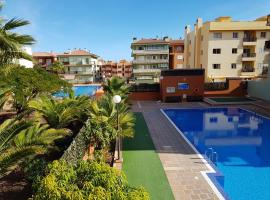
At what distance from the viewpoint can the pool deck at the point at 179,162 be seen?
8.86m

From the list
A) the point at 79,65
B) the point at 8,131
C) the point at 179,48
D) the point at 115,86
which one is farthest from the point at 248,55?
the point at 79,65

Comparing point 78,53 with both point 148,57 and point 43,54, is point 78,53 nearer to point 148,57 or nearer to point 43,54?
point 43,54

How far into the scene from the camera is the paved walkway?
8.88 m

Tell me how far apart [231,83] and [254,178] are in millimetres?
23265

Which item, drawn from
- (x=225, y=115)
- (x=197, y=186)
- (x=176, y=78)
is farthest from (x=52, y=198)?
(x=176, y=78)

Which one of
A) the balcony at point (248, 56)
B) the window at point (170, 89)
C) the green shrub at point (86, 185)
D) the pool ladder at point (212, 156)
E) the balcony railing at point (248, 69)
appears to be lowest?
the pool ladder at point (212, 156)

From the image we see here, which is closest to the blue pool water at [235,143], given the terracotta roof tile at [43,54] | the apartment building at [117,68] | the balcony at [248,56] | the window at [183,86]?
the window at [183,86]

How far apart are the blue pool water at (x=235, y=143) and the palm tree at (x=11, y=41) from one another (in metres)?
9.16

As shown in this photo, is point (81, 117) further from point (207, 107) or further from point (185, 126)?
point (207, 107)

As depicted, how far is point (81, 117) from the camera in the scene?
1459 centimetres

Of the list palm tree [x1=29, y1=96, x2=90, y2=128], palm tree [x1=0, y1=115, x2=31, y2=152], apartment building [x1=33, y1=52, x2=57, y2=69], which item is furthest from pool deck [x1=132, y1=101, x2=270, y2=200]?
apartment building [x1=33, y1=52, x2=57, y2=69]

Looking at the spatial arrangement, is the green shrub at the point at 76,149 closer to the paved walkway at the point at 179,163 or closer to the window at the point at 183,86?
the paved walkway at the point at 179,163

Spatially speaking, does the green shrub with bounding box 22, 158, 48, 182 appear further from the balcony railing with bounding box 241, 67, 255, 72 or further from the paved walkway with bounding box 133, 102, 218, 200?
the balcony railing with bounding box 241, 67, 255, 72

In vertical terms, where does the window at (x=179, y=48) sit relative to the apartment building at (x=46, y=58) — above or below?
above
